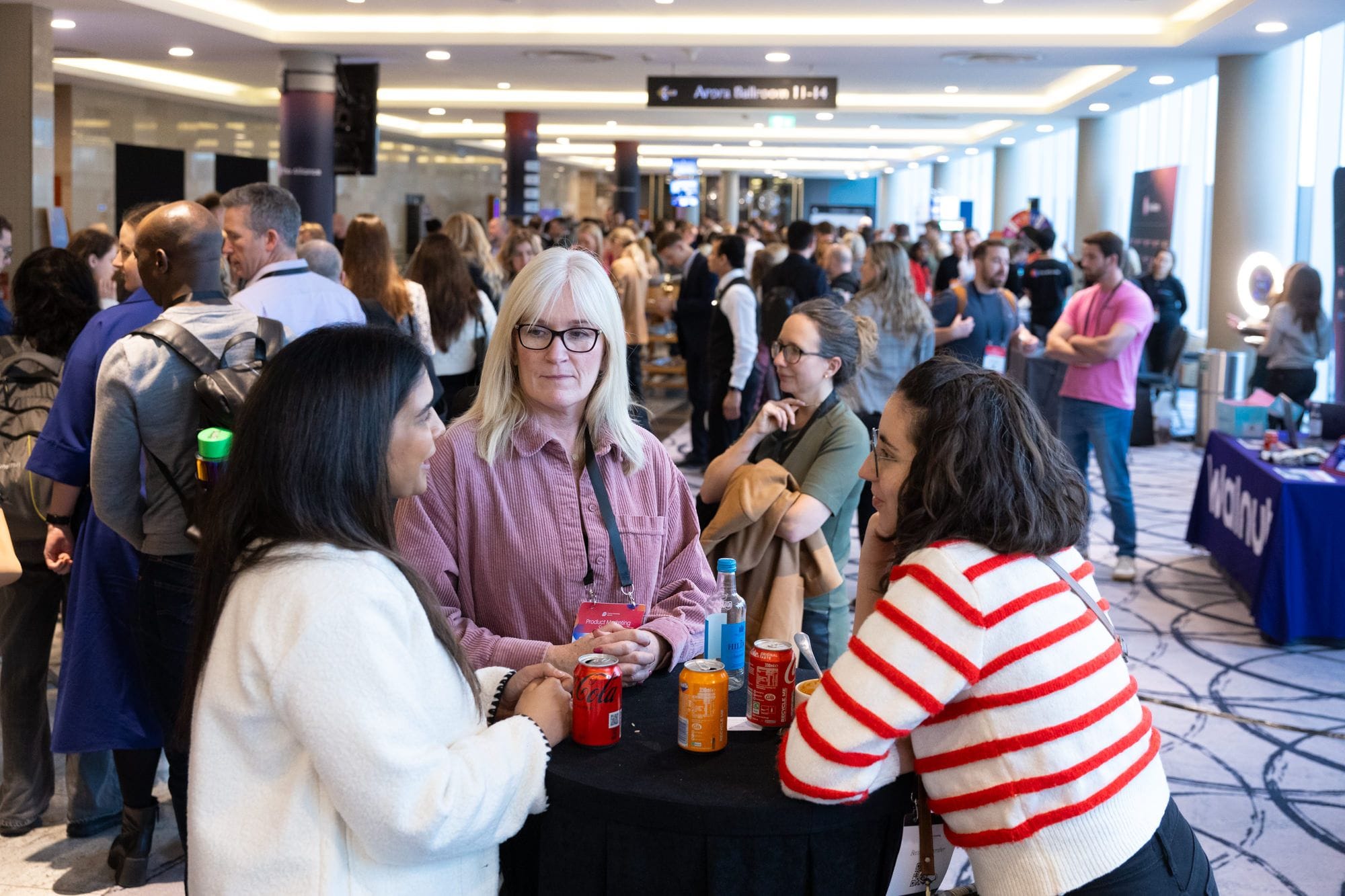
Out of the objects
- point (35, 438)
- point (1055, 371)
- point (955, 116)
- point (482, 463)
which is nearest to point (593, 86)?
point (955, 116)

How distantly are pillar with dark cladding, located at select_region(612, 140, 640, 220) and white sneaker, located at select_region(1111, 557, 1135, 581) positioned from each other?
1685cm

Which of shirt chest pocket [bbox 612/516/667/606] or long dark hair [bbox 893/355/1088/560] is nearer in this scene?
long dark hair [bbox 893/355/1088/560]

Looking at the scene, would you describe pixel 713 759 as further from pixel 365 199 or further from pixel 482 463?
pixel 365 199

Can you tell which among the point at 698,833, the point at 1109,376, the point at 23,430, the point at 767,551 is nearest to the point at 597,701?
the point at 698,833

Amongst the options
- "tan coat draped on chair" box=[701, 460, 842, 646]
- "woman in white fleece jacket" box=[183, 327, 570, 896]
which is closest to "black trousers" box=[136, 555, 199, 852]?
"tan coat draped on chair" box=[701, 460, 842, 646]

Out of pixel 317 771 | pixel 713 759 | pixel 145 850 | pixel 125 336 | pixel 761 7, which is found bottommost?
pixel 145 850

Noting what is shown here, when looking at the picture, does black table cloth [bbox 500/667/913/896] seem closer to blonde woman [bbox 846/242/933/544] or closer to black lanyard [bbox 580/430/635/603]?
black lanyard [bbox 580/430/635/603]

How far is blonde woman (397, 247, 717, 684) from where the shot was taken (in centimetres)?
222

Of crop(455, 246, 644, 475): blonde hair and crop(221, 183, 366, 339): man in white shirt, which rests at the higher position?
crop(221, 183, 366, 339): man in white shirt

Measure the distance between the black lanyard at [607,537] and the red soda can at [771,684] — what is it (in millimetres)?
337

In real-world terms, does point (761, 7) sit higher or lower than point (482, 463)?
higher

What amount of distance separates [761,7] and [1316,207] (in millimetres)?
5566

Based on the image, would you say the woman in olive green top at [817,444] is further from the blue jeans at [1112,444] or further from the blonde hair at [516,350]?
the blue jeans at [1112,444]

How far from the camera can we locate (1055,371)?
24.8 feet
